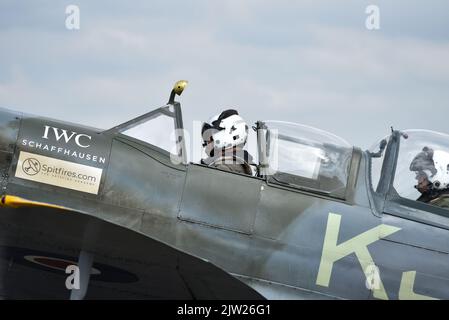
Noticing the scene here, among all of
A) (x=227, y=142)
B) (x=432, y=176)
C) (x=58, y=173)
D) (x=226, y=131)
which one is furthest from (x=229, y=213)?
(x=432, y=176)

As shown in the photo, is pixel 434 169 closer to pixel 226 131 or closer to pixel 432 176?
pixel 432 176

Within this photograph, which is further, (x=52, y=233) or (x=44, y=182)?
(x=44, y=182)

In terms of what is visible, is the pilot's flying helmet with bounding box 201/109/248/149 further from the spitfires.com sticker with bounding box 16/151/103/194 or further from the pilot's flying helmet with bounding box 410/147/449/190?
the pilot's flying helmet with bounding box 410/147/449/190

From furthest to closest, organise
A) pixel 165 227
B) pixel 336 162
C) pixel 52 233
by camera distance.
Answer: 1. pixel 336 162
2. pixel 165 227
3. pixel 52 233

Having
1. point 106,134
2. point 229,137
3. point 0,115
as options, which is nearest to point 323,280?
point 229,137

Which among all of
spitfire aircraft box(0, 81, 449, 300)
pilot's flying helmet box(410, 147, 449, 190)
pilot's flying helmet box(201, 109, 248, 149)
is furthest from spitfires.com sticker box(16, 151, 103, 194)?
pilot's flying helmet box(410, 147, 449, 190)

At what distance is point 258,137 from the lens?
711 cm

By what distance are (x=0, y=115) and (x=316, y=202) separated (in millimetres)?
3040

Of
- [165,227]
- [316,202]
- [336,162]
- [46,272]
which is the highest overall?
[336,162]

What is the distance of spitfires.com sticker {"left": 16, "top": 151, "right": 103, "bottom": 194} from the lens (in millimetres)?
6680

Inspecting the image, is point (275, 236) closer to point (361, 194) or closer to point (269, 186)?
point (269, 186)

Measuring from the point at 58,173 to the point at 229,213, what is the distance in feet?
5.18

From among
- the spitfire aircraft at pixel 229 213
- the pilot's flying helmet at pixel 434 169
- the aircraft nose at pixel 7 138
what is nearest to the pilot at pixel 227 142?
the spitfire aircraft at pixel 229 213

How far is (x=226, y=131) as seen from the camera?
7.33 metres
